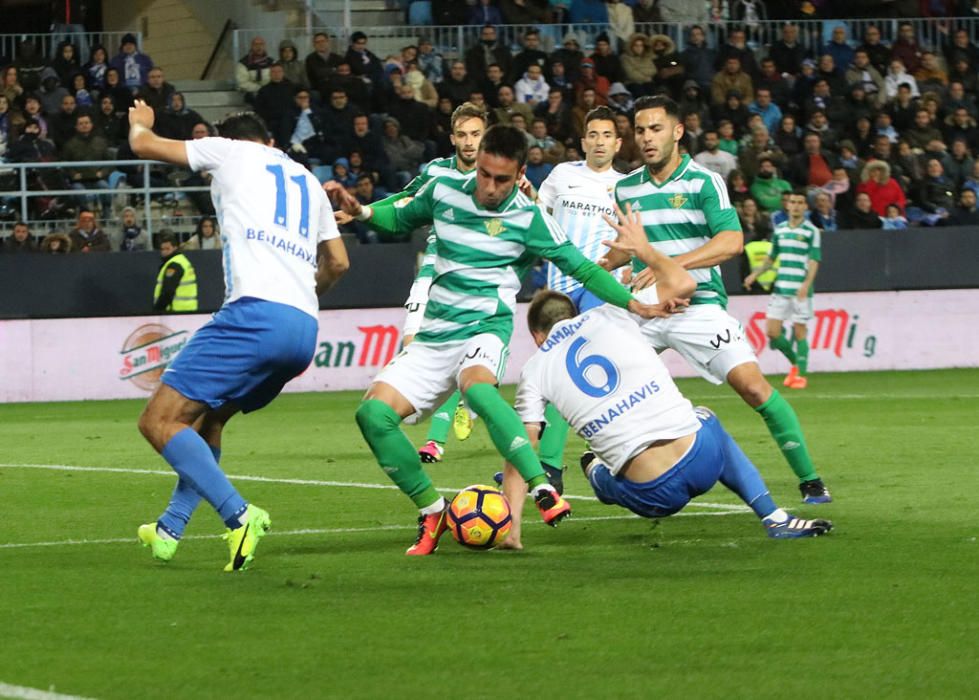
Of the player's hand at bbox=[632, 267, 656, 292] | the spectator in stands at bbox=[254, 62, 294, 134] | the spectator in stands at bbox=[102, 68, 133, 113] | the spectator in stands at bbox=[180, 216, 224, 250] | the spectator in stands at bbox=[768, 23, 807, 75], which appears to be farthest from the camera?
the spectator in stands at bbox=[768, 23, 807, 75]

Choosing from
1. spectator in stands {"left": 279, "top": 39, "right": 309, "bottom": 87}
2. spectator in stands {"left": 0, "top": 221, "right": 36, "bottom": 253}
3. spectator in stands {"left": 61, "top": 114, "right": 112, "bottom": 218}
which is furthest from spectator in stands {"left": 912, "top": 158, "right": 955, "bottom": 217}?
spectator in stands {"left": 0, "top": 221, "right": 36, "bottom": 253}

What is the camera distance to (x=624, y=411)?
287 inches

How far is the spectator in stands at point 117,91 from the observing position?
21391mm

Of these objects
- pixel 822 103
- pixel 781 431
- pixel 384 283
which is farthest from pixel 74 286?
pixel 781 431

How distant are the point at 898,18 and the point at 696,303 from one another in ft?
63.4

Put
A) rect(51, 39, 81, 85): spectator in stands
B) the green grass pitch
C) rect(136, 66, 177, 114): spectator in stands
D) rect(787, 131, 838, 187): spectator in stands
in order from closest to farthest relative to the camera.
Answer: the green grass pitch, rect(136, 66, 177, 114): spectator in stands, rect(51, 39, 81, 85): spectator in stands, rect(787, 131, 838, 187): spectator in stands

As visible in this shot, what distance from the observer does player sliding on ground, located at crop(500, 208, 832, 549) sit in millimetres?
7328

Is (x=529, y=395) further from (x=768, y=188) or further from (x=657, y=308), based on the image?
(x=768, y=188)

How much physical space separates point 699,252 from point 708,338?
0.50 metres

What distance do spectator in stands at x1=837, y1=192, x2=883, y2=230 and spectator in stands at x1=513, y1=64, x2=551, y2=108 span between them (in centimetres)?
434

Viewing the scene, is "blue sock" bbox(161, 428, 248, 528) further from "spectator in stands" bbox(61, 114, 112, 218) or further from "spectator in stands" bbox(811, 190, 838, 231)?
"spectator in stands" bbox(811, 190, 838, 231)

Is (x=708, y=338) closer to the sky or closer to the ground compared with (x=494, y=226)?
closer to the ground

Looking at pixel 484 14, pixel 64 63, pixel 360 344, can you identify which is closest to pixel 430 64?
pixel 484 14

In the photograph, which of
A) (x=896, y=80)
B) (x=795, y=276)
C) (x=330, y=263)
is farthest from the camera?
(x=896, y=80)
